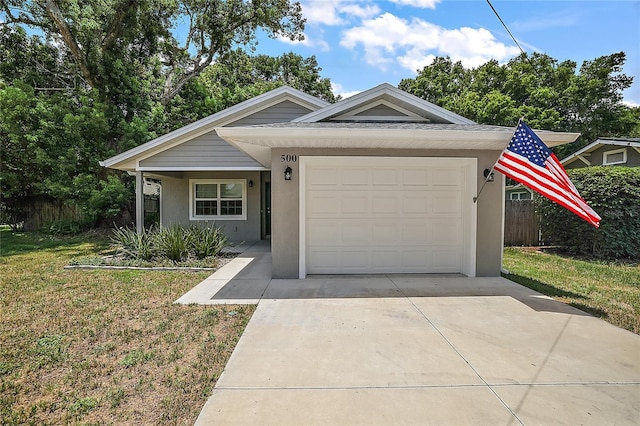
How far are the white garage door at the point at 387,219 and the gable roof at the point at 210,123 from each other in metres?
4.52

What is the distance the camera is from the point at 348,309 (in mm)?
4914

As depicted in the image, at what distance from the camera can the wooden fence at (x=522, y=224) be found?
37.8 ft

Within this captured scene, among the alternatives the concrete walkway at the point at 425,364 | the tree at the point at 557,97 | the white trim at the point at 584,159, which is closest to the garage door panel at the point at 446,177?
the concrete walkway at the point at 425,364

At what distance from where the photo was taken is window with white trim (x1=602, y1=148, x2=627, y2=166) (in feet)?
45.0

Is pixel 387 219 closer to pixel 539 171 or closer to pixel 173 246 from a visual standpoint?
pixel 539 171

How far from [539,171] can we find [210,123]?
918 centimetres

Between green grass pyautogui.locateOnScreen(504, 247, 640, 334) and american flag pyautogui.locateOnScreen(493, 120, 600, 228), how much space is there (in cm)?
134

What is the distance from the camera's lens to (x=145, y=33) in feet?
54.6

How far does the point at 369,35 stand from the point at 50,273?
8.70 meters

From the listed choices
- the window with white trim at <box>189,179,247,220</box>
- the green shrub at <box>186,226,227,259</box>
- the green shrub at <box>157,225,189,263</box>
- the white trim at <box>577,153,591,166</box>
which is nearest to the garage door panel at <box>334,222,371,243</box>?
the green shrub at <box>186,226,227,259</box>

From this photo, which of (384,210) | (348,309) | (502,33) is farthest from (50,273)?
(502,33)

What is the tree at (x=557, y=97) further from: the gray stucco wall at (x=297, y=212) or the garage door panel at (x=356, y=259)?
the garage door panel at (x=356, y=259)

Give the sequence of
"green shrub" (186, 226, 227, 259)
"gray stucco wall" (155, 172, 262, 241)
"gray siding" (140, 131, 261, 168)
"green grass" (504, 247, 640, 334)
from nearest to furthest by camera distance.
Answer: "green grass" (504, 247, 640, 334) < "green shrub" (186, 226, 227, 259) < "gray siding" (140, 131, 261, 168) < "gray stucco wall" (155, 172, 262, 241)

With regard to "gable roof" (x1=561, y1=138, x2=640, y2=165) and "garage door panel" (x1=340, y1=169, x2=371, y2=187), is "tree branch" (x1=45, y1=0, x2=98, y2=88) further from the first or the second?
"gable roof" (x1=561, y1=138, x2=640, y2=165)
